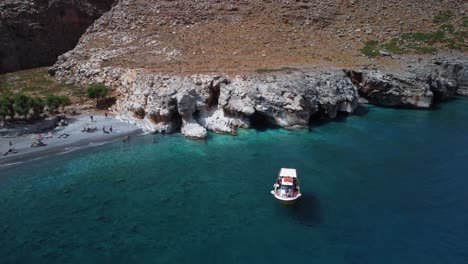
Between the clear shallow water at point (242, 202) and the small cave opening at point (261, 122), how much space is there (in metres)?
2.53

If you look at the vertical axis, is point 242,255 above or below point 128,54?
below

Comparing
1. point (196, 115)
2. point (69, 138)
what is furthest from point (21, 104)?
point (196, 115)

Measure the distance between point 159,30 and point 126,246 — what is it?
5025 cm

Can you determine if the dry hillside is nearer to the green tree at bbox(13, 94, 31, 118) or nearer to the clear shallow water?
the green tree at bbox(13, 94, 31, 118)

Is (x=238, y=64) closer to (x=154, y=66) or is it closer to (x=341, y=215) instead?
(x=154, y=66)

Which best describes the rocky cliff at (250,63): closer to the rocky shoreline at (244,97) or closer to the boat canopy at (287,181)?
the rocky shoreline at (244,97)

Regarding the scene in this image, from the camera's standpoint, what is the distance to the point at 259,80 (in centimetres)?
4616

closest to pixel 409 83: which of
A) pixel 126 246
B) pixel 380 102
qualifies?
pixel 380 102

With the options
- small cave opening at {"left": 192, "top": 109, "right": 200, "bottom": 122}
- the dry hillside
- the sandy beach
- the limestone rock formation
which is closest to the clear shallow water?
the sandy beach

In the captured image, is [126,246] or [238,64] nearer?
[126,246]

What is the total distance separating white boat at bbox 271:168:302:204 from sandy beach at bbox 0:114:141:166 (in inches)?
827

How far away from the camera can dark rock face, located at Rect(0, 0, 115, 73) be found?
216 feet

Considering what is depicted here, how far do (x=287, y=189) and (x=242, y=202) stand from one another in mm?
3533

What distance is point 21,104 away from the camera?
4231 centimetres
